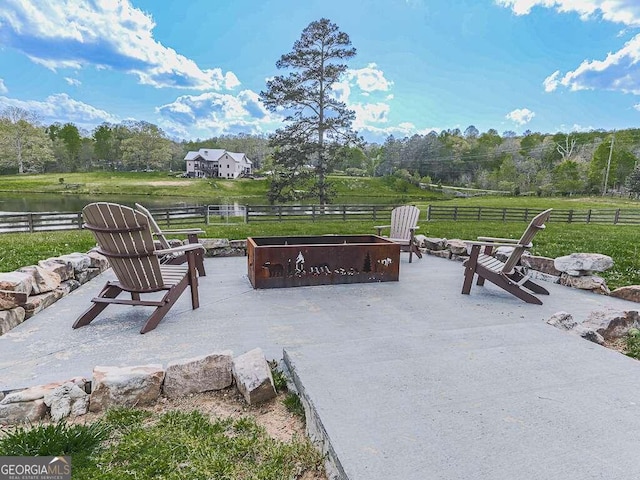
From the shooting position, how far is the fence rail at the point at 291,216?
10.5m

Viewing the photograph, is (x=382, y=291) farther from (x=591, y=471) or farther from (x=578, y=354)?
(x=591, y=471)

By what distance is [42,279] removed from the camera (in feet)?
10.4

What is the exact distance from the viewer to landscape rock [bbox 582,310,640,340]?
103 inches

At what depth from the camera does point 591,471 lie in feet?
4.13

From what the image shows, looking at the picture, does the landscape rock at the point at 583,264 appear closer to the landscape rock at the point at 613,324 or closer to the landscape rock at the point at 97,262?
the landscape rock at the point at 613,324

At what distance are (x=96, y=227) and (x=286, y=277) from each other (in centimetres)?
182

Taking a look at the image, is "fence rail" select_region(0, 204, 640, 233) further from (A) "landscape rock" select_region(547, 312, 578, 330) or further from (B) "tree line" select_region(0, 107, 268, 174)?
(B) "tree line" select_region(0, 107, 268, 174)

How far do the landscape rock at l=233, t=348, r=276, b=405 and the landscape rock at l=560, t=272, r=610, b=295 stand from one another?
3693 mm

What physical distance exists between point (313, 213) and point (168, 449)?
11.6 meters

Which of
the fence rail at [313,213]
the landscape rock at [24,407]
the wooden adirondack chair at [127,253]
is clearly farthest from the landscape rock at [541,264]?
the fence rail at [313,213]

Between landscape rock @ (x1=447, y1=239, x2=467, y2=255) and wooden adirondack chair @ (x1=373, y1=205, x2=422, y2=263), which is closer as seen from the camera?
wooden adirondack chair @ (x1=373, y1=205, x2=422, y2=263)

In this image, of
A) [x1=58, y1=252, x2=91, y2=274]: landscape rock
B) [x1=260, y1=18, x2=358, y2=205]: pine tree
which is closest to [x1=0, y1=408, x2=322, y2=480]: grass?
[x1=58, y1=252, x2=91, y2=274]: landscape rock

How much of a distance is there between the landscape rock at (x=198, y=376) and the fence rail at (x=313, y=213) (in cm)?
1020

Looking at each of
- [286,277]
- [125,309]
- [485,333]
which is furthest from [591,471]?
[125,309]
